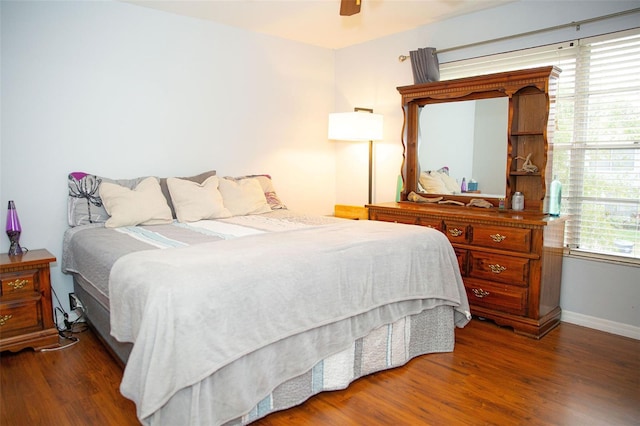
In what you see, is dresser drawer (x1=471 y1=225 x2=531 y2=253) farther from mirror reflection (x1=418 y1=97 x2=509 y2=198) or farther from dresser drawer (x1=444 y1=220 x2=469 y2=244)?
mirror reflection (x1=418 y1=97 x2=509 y2=198)

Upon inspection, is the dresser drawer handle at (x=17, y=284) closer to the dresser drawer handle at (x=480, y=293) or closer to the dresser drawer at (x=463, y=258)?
the dresser drawer at (x=463, y=258)

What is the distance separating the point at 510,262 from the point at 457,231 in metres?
0.43

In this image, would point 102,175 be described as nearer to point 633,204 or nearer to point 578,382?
point 578,382

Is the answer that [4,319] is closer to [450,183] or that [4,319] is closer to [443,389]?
[443,389]

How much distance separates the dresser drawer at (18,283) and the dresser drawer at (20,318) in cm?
6

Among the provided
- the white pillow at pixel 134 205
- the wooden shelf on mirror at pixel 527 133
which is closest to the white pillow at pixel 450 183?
the wooden shelf on mirror at pixel 527 133

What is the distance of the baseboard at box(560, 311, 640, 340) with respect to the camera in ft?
9.41

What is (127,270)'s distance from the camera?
6.02ft

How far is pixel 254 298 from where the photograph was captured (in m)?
1.76

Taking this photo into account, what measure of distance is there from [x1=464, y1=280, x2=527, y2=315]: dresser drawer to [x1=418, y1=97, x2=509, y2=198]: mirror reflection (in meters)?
0.76

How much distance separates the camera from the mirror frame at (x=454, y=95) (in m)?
3.08

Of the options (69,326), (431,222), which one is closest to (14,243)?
(69,326)

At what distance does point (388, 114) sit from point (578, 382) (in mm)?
2826

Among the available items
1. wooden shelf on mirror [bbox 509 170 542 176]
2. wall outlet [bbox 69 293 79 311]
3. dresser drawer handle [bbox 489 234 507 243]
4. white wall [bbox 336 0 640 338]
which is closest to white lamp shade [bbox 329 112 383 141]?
white wall [bbox 336 0 640 338]
